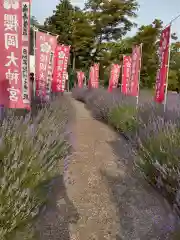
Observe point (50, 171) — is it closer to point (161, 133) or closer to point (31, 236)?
point (31, 236)

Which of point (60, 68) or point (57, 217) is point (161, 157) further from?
point (60, 68)

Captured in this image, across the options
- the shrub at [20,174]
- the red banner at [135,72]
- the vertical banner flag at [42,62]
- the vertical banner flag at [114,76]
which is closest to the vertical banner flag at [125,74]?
the red banner at [135,72]

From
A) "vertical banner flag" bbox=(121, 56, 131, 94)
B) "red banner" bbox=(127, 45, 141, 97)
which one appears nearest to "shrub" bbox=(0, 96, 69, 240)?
"red banner" bbox=(127, 45, 141, 97)

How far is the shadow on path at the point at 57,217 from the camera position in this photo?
9.08 feet

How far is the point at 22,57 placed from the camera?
4.11m

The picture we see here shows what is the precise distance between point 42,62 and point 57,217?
19.6 ft

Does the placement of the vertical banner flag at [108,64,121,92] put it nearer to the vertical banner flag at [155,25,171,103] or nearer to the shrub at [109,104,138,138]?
the shrub at [109,104,138,138]

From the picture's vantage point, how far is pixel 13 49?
4.06 meters

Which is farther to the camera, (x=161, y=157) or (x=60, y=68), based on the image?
(x=60, y=68)

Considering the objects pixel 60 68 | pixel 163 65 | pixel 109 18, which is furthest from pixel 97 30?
pixel 163 65

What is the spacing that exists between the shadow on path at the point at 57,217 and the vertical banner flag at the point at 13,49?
149 cm

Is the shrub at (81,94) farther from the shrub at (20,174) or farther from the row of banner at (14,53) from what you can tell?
the shrub at (20,174)

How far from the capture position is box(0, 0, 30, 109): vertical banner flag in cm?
404

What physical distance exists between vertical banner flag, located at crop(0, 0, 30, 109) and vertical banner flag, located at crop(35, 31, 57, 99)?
404 centimetres
